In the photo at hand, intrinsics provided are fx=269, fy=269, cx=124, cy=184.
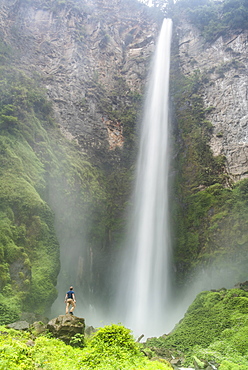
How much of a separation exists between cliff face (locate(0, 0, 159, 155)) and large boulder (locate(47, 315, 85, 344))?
66.8 feet

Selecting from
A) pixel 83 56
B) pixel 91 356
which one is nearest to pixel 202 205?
pixel 91 356

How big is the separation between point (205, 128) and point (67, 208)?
→ 17.4m

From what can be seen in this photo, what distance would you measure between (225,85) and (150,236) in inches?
791

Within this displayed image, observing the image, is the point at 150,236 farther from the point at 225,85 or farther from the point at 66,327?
the point at 225,85

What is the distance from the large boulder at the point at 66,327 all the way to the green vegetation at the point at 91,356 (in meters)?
1.45

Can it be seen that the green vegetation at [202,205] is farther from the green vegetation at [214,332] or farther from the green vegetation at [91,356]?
the green vegetation at [91,356]

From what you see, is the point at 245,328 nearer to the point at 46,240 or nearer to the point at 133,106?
the point at 46,240

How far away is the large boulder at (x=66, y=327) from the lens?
9258 mm

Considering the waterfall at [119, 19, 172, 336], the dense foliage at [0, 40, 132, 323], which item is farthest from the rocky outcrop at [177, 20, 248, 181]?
the dense foliage at [0, 40, 132, 323]

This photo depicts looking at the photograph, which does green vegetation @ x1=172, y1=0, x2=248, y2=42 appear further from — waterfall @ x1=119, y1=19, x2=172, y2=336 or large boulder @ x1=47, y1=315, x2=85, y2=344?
large boulder @ x1=47, y1=315, x2=85, y2=344

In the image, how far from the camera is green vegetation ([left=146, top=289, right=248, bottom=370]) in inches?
385

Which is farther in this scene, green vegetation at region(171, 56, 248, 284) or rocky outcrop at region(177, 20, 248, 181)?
rocky outcrop at region(177, 20, 248, 181)

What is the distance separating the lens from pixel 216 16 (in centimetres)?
4012

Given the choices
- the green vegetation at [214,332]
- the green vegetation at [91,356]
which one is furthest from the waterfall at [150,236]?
the green vegetation at [91,356]
